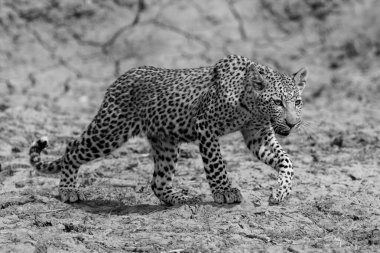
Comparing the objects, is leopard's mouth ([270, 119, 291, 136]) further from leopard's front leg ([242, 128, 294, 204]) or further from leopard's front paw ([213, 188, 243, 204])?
leopard's front paw ([213, 188, 243, 204])

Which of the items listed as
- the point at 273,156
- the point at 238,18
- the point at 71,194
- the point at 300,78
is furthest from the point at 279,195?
the point at 238,18

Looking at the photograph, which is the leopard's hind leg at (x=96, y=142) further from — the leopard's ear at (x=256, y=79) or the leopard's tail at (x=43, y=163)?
the leopard's ear at (x=256, y=79)

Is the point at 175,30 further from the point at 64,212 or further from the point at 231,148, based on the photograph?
the point at 64,212

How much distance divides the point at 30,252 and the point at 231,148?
4.41 meters

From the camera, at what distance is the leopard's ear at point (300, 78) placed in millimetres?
8562

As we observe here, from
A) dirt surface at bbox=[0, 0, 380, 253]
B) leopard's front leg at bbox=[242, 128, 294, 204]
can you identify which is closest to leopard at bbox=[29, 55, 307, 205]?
leopard's front leg at bbox=[242, 128, 294, 204]

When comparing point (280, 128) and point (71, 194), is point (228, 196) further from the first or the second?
point (71, 194)

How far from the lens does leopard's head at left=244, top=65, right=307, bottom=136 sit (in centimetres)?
821

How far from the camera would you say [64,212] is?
27.9ft

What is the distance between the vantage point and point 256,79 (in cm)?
835

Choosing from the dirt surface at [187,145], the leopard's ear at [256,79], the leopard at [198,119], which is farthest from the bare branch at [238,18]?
the leopard's ear at [256,79]

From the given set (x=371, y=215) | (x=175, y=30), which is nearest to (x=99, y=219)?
(x=371, y=215)

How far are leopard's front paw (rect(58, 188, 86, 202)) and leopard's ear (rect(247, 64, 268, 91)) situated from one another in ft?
7.02

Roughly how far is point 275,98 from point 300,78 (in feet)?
1.77
